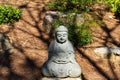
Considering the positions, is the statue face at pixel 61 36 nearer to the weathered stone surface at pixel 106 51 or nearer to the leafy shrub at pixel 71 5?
the weathered stone surface at pixel 106 51

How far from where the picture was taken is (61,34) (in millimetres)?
5977

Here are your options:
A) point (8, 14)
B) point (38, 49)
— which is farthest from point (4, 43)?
point (8, 14)

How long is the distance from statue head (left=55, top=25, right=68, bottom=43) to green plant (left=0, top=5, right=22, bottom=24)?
3.81 m

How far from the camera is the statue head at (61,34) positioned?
19.5 ft

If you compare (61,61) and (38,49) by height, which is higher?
(61,61)

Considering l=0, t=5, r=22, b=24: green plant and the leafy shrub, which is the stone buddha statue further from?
the leafy shrub

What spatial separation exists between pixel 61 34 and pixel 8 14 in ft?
13.0

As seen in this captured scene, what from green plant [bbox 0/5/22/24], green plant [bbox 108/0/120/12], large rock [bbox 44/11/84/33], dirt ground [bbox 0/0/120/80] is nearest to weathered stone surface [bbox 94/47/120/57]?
dirt ground [bbox 0/0/120/80]

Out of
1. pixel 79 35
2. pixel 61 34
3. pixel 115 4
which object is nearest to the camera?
pixel 61 34

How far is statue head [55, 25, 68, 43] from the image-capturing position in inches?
234

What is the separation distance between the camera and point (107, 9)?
10547mm

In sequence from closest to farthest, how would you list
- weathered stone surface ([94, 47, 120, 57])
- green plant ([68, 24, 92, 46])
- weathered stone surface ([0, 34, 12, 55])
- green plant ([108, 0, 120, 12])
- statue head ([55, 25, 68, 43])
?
1. statue head ([55, 25, 68, 43])
2. weathered stone surface ([94, 47, 120, 57])
3. weathered stone surface ([0, 34, 12, 55])
4. green plant ([68, 24, 92, 46])
5. green plant ([108, 0, 120, 12])

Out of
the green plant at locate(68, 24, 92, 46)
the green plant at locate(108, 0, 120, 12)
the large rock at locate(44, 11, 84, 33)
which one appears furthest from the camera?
the green plant at locate(108, 0, 120, 12)

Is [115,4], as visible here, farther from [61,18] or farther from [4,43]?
[4,43]
